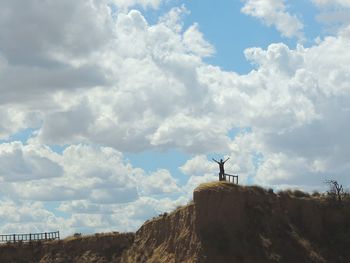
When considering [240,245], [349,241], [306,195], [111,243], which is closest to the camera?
[240,245]

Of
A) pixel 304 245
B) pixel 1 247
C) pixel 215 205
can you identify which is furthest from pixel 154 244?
pixel 1 247

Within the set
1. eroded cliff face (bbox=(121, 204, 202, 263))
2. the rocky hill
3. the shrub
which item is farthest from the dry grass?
the shrub

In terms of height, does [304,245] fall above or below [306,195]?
below

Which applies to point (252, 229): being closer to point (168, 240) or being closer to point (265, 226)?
point (265, 226)

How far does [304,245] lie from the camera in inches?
2899

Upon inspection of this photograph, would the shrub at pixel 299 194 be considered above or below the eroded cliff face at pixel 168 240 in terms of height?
above

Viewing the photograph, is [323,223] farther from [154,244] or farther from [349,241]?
[154,244]

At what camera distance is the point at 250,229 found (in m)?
72.8

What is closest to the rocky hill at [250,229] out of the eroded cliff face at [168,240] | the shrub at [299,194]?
the eroded cliff face at [168,240]

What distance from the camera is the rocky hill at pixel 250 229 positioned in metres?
70.9

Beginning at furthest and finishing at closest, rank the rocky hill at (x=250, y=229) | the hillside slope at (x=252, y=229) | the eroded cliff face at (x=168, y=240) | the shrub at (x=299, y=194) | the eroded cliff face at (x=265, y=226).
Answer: the shrub at (x=299, y=194), the eroded cliff face at (x=168, y=240), the rocky hill at (x=250, y=229), the hillside slope at (x=252, y=229), the eroded cliff face at (x=265, y=226)

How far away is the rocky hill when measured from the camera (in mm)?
70938

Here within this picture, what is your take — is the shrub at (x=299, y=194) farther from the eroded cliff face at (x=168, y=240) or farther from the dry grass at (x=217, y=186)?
the eroded cliff face at (x=168, y=240)

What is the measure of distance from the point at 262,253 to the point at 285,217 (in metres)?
7.04
